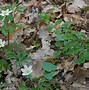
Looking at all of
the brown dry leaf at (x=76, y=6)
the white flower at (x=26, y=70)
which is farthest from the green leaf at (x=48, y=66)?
the brown dry leaf at (x=76, y=6)

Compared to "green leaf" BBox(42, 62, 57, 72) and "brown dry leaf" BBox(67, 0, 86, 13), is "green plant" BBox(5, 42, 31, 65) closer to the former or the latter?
"green leaf" BBox(42, 62, 57, 72)

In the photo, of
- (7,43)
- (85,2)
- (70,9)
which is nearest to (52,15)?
(70,9)

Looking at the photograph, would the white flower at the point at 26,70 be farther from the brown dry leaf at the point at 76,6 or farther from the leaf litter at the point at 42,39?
the brown dry leaf at the point at 76,6

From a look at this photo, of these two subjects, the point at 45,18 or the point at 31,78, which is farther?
the point at 45,18

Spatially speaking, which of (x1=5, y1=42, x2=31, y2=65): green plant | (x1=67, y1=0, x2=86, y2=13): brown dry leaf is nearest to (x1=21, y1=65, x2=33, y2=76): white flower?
(x1=5, y1=42, x2=31, y2=65): green plant

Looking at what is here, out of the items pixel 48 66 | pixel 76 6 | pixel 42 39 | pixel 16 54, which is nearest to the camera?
pixel 48 66

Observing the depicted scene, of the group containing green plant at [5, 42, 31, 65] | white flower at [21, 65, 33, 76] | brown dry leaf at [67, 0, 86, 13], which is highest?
brown dry leaf at [67, 0, 86, 13]

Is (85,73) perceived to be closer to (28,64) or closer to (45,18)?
(28,64)

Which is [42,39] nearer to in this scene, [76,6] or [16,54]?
[16,54]

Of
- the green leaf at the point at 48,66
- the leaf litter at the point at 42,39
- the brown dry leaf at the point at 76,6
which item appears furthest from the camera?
the brown dry leaf at the point at 76,6

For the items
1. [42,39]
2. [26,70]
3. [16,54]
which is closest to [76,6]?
[42,39]

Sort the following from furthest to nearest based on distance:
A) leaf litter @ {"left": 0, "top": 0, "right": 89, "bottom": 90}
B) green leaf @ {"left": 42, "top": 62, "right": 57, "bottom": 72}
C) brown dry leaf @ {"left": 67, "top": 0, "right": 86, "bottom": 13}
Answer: brown dry leaf @ {"left": 67, "top": 0, "right": 86, "bottom": 13} < leaf litter @ {"left": 0, "top": 0, "right": 89, "bottom": 90} < green leaf @ {"left": 42, "top": 62, "right": 57, "bottom": 72}
